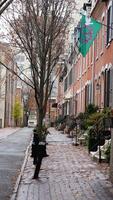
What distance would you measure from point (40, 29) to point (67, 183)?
1197 centimetres

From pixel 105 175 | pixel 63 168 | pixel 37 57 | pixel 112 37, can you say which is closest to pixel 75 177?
pixel 105 175

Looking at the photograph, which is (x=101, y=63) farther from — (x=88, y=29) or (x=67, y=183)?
(x=67, y=183)

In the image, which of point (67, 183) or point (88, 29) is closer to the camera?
point (67, 183)

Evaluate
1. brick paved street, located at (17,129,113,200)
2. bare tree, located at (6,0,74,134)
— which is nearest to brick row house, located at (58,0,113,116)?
bare tree, located at (6,0,74,134)

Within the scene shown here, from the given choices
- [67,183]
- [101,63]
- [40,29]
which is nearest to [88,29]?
[40,29]

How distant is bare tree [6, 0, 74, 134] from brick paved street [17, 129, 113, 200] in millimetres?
6276

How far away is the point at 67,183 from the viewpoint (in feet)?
43.1

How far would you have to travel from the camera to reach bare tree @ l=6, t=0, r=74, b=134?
2330 centimetres

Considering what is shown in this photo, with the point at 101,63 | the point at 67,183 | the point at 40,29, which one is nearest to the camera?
the point at 67,183

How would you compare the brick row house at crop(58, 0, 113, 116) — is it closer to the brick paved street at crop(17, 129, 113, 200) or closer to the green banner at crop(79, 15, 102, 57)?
the green banner at crop(79, 15, 102, 57)

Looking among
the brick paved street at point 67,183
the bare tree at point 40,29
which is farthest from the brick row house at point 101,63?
the brick paved street at point 67,183

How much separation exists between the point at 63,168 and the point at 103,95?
9.59m

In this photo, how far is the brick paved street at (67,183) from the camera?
11.2 metres

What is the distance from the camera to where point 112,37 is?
74.4ft
